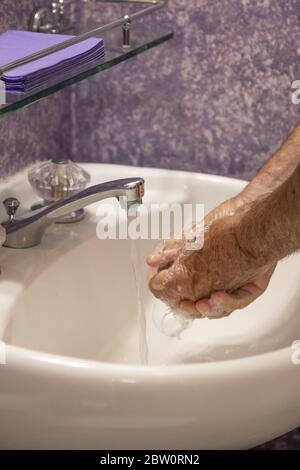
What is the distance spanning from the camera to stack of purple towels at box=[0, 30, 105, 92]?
92 cm

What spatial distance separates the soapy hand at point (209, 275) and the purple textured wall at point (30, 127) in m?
0.28

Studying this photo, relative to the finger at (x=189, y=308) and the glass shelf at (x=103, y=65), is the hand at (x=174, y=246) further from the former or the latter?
the glass shelf at (x=103, y=65)

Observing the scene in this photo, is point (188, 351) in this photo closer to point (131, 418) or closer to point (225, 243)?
point (225, 243)

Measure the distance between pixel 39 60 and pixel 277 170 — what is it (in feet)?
1.17


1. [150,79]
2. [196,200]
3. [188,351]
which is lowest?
[188,351]

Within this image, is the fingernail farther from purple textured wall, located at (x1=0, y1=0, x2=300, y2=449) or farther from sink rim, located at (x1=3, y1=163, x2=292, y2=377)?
purple textured wall, located at (x1=0, y1=0, x2=300, y2=449)

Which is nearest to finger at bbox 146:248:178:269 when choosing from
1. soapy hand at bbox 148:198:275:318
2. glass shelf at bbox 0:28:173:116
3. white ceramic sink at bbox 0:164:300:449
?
soapy hand at bbox 148:198:275:318

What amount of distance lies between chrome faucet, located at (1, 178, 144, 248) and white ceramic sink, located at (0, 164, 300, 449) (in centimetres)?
2

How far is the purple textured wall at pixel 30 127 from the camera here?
116 centimetres

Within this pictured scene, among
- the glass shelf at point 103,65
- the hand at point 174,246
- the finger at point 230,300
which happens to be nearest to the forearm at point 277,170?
the hand at point 174,246

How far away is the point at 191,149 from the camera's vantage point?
1360 mm

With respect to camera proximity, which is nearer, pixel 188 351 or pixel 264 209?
pixel 264 209
